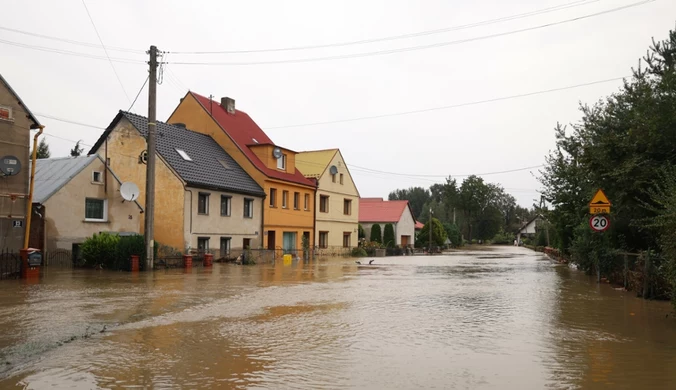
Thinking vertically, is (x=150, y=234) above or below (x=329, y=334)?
above

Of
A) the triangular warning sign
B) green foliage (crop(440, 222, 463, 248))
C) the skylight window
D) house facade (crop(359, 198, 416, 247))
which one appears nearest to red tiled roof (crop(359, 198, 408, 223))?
house facade (crop(359, 198, 416, 247))

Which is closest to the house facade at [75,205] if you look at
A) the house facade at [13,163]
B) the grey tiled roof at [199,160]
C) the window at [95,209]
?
the window at [95,209]

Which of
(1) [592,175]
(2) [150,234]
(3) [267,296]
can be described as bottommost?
(3) [267,296]

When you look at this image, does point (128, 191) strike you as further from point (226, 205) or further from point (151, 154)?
point (226, 205)

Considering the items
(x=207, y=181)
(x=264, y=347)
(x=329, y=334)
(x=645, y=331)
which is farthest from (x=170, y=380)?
(x=207, y=181)

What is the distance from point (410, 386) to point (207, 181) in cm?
2663

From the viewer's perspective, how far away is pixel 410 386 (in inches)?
254

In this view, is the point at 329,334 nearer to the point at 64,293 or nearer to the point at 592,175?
the point at 64,293

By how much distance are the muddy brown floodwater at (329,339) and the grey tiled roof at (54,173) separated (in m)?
9.26

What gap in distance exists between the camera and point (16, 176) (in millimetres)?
20891

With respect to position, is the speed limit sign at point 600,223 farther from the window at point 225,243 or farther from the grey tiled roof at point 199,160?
the window at point 225,243

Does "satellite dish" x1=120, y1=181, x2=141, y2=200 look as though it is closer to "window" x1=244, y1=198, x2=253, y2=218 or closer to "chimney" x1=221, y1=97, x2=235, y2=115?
"window" x1=244, y1=198, x2=253, y2=218

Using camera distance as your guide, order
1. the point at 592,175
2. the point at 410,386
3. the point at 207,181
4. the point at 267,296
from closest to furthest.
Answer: the point at 410,386, the point at 267,296, the point at 592,175, the point at 207,181

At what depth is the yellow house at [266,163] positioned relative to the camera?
3753 centimetres
